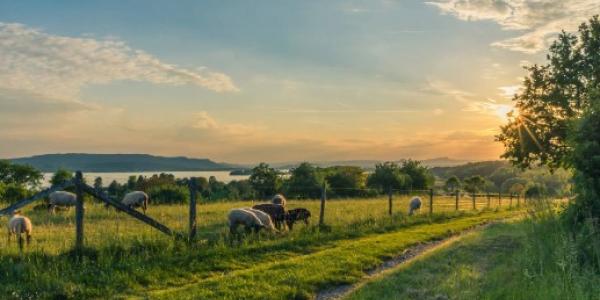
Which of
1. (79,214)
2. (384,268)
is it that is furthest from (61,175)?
(384,268)

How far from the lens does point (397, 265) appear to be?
1509 cm

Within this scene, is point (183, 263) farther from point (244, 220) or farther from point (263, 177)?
point (263, 177)

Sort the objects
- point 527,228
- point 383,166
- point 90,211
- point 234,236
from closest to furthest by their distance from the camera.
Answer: point 527,228, point 234,236, point 90,211, point 383,166

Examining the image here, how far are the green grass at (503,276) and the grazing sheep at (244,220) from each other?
6583 millimetres

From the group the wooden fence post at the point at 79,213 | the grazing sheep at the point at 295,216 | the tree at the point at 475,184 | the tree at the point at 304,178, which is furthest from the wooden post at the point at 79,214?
the tree at the point at 475,184

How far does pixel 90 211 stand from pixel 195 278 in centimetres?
1755

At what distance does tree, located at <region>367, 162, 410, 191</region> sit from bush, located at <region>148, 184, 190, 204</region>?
3646cm

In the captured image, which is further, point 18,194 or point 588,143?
point 18,194

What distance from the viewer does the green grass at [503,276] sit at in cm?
895

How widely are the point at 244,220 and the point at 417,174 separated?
2490 inches

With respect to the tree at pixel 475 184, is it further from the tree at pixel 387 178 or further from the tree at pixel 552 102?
the tree at pixel 552 102

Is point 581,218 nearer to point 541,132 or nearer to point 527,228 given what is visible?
point 527,228

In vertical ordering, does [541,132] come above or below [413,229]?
above

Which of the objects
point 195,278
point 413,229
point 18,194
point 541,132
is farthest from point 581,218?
point 18,194
